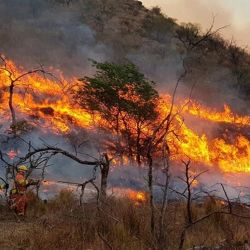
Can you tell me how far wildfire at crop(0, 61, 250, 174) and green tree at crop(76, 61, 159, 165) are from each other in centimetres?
95

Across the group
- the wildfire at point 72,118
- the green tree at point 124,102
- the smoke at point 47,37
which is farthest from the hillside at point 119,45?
the green tree at point 124,102

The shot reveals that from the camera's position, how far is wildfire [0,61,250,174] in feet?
93.4

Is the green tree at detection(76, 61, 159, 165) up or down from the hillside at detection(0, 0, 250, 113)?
down

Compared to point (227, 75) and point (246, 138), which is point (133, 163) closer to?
point (246, 138)

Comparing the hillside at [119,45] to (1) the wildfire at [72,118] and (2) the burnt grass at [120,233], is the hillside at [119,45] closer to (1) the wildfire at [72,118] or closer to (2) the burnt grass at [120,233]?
(1) the wildfire at [72,118]

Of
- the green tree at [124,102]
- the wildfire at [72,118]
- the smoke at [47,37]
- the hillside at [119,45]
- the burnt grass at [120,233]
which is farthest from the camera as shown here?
the hillside at [119,45]

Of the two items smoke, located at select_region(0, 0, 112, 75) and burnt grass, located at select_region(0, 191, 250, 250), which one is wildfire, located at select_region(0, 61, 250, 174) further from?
burnt grass, located at select_region(0, 191, 250, 250)

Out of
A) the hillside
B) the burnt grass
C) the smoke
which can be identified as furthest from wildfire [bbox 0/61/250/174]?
the burnt grass

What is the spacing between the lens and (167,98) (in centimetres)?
3475

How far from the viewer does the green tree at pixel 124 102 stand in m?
27.3

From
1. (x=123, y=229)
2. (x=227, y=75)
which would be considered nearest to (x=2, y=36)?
(x=227, y=75)

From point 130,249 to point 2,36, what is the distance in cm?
3290

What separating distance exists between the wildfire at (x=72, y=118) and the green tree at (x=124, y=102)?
946 millimetres

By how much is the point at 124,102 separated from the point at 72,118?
348 cm
